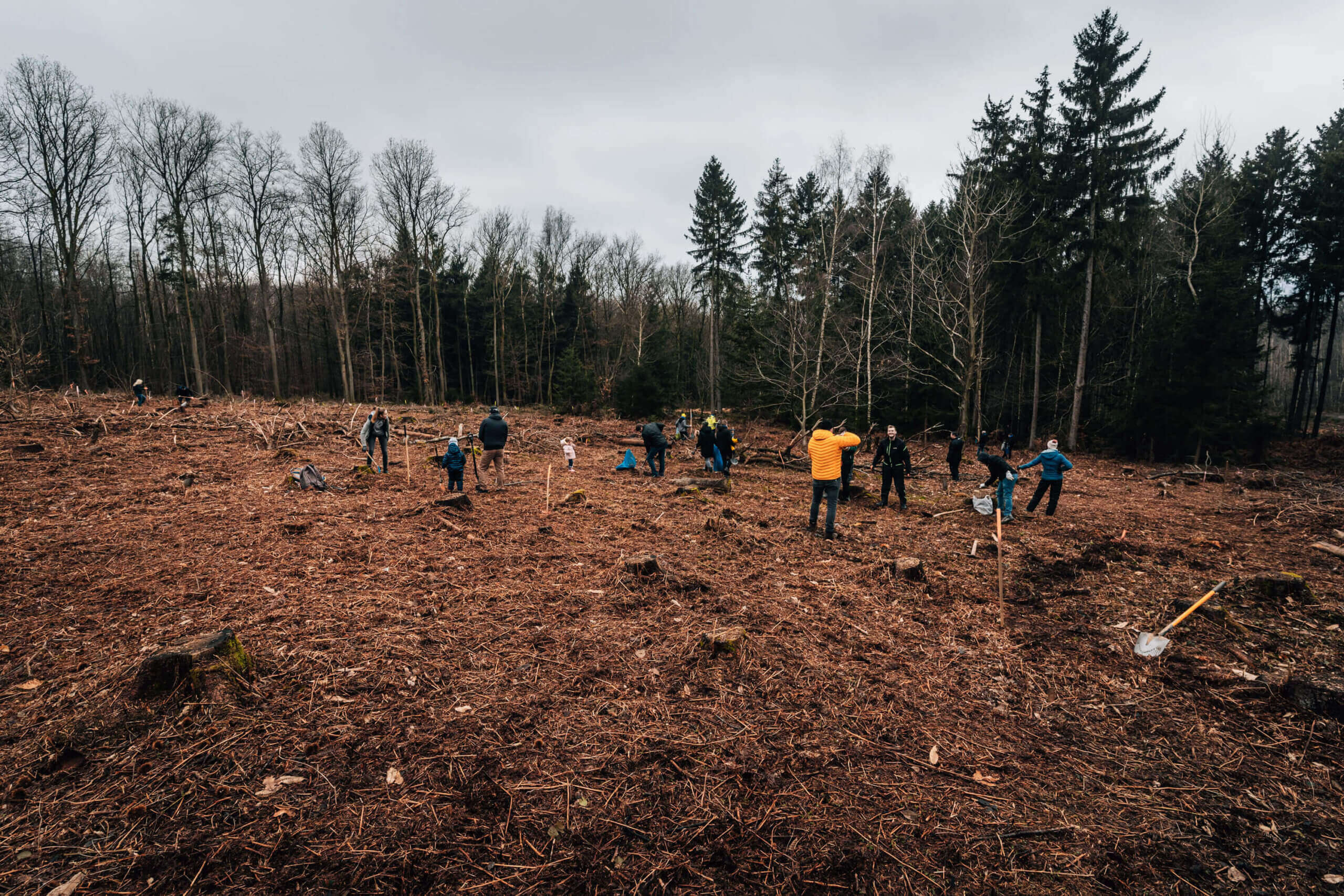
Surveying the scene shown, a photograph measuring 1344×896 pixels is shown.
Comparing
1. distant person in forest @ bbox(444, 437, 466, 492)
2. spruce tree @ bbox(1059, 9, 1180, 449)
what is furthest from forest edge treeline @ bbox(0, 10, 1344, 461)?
distant person in forest @ bbox(444, 437, 466, 492)

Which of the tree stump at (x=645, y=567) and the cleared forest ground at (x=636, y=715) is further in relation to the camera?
the tree stump at (x=645, y=567)

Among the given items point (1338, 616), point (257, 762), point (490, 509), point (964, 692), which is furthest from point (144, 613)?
point (1338, 616)

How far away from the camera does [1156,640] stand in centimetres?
516

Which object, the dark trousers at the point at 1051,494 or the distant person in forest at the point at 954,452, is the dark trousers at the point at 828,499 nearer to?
the dark trousers at the point at 1051,494

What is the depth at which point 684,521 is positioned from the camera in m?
9.31

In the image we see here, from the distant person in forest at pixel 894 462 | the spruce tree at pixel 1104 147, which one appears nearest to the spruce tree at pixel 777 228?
the spruce tree at pixel 1104 147

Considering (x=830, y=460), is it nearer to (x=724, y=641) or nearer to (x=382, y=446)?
(x=724, y=641)

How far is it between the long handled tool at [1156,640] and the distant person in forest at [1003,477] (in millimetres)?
4348

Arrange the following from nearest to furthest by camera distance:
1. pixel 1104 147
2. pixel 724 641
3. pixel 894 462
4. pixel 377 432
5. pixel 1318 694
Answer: pixel 1318 694 < pixel 724 641 < pixel 894 462 < pixel 377 432 < pixel 1104 147

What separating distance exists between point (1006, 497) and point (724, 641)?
8316 mm

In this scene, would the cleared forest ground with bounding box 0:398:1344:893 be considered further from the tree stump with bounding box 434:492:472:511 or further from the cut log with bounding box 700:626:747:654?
the tree stump with bounding box 434:492:472:511

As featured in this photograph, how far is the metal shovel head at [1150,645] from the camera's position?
5.06 metres

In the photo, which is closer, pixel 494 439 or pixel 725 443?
pixel 494 439

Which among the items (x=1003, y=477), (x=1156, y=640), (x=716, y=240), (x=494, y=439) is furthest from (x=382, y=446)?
(x=716, y=240)
